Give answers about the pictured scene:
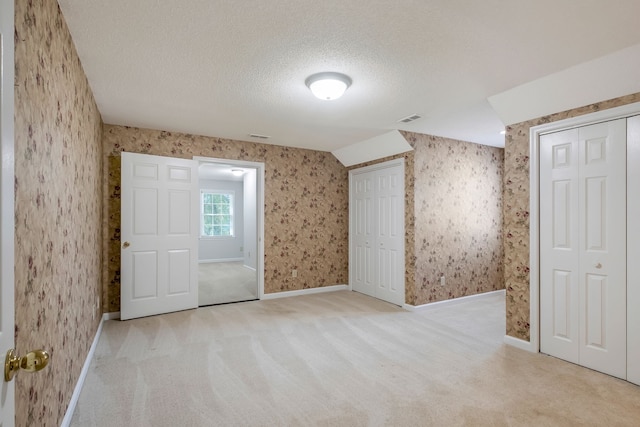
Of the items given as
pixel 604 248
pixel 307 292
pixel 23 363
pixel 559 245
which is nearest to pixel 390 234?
pixel 307 292

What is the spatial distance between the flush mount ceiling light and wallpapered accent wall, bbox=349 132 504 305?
1879mm

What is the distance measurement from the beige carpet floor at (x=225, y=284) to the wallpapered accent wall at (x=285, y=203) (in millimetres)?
635

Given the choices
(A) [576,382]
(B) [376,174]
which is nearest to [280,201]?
(B) [376,174]

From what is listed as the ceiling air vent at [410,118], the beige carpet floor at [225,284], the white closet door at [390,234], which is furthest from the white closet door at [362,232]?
the beige carpet floor at [225,284]

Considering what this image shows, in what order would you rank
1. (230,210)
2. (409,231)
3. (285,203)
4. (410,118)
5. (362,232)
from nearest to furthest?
(410,118) → (409,231) → (285,203) → (362,232) → (230,210)

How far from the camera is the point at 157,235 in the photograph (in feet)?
13.5

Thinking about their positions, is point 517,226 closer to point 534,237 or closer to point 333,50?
point 534,237

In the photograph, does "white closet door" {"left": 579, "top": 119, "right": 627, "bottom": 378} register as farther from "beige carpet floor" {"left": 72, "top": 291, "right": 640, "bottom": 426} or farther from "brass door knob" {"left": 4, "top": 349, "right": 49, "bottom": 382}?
"brass door knob" {"left": 4, "top": 349, "right": 49, "bottom": 382}

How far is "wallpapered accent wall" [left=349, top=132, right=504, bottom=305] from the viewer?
4414 mm

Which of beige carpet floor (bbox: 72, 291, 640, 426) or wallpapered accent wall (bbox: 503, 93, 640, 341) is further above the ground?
wallpapered accent wall (bbox: 503, 93, 640, 341)

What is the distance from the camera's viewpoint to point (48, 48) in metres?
1.61

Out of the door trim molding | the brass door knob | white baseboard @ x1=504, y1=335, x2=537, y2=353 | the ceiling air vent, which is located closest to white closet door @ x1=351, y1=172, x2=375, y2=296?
the ceiling air vent

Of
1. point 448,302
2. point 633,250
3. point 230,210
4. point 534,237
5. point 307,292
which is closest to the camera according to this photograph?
point 633,250

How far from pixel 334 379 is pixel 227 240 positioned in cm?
710
